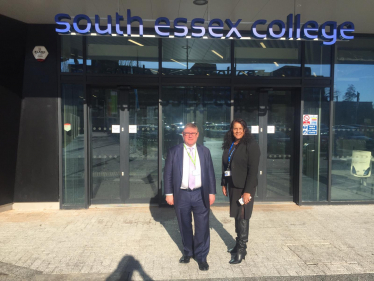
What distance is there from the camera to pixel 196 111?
257 inches

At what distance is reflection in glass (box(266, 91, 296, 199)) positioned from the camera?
6734mm

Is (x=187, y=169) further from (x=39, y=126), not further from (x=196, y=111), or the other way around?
(x=39, y=126)

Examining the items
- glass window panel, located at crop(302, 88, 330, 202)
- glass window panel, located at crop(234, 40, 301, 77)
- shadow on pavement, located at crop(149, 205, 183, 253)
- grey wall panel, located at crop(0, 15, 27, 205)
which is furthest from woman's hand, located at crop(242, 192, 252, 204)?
grey wall panel, located at crop(0, 15, 27, 205)

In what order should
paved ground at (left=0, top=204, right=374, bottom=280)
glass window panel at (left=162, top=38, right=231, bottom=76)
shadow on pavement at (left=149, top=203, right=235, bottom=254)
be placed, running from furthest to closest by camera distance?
glass window panel at (left=162, top=38, right=231, bottom=76)
shadow on pavement at (left=149, top=203, right=235, bottom=254)
paved ground at (left=0, top=204, right=374, bottom=280)

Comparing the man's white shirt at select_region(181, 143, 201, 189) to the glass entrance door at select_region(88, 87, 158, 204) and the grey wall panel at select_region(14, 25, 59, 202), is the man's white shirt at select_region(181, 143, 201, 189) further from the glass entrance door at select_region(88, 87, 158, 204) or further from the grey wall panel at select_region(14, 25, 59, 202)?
the grey wall panel at select_region(14, 25, 59, 202)

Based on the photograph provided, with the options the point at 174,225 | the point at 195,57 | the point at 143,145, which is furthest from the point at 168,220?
the point at 195,57

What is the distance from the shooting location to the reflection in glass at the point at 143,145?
256 inches

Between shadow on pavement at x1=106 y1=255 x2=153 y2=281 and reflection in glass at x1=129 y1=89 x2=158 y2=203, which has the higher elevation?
reflection in glass at x1=129 y1=89 x2=158 y2=203

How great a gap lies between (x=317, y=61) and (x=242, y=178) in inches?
159

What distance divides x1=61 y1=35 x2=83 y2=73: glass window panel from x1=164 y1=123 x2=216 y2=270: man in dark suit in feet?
11.6

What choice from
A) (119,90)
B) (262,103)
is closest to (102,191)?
(119,90)

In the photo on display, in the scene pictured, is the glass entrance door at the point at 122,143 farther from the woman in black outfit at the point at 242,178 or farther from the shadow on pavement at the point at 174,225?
the woman in black outfit at the point at 242,178

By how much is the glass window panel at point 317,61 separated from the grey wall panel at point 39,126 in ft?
17.6

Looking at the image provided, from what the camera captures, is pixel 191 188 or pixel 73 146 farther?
pixel 73 146
